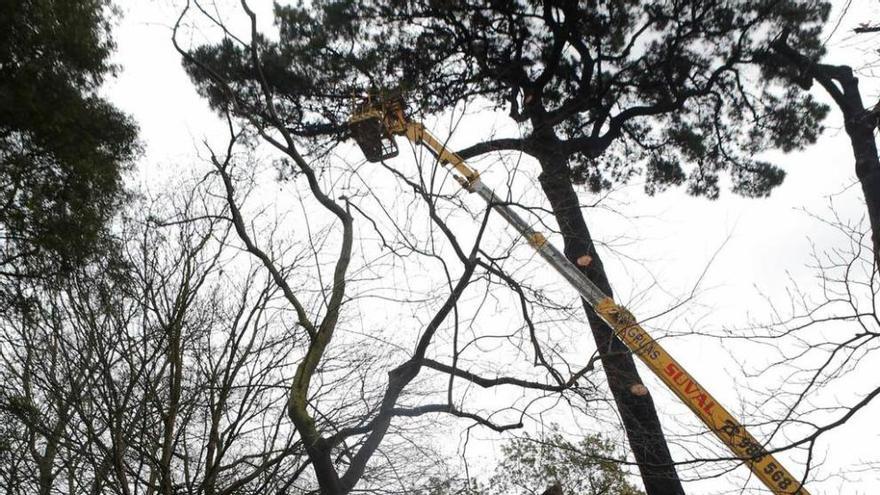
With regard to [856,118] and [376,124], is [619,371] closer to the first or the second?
[856,118]

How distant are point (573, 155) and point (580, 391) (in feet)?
13.7

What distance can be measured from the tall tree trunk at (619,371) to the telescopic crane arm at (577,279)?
0.15 m

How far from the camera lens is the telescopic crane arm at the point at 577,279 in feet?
14.4

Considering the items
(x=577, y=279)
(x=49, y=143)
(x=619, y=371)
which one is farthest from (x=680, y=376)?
(x=49, y=143)

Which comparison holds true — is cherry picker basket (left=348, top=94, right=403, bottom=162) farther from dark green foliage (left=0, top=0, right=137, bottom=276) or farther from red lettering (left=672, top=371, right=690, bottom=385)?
red lettering (left=672, top=371, right=690, bottom=385)

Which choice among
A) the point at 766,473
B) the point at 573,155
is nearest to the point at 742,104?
the point at 573,155

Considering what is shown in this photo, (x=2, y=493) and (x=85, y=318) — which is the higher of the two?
(x=85, y=318)

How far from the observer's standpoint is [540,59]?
716 cm

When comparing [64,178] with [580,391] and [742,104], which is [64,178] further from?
[742,104]

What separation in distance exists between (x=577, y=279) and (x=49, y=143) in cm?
480

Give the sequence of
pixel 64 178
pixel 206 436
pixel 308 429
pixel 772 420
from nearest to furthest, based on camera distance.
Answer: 1. pixel 772 420
2. pixel 308 429
3. pixel 206 436
4. pixel 64 178

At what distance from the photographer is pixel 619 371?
15.7 ft

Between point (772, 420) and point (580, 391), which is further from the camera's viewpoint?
point (580, 391)

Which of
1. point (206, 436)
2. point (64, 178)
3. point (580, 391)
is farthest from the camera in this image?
point (64, 178)
